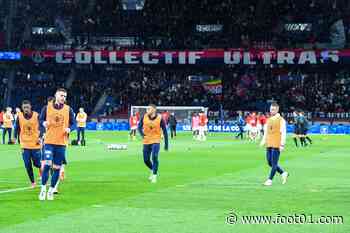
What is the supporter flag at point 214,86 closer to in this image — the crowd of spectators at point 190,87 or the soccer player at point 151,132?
the crowd of spectators at point 190,87

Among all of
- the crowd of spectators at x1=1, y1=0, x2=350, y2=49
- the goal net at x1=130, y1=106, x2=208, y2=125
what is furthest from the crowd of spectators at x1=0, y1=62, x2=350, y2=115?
the goal net at x1=130, y1=106, x2=208, y2=125

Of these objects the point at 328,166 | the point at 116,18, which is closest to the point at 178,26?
→ the point at 116,18

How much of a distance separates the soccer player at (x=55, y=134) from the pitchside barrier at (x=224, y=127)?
50.4 meters

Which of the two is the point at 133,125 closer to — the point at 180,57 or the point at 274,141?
the point at 180,57

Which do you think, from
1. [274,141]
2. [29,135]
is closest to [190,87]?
[274,141]

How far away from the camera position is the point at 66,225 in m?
14.0

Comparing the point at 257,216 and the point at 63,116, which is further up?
the point at 63,116

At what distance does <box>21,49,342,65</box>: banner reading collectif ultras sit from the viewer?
7062 cm

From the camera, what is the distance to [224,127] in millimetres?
70250

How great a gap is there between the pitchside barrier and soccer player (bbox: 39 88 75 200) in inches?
1986

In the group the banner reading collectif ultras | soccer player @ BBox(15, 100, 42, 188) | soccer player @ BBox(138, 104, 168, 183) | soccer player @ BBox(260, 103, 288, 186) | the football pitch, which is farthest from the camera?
the banner reading collectif ultras

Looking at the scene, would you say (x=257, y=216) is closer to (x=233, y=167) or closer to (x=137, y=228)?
(x=137, y=228)

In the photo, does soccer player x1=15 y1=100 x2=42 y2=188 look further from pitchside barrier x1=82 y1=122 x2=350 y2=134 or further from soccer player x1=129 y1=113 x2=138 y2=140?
pitchside barrier x1=82 y1=122 x2=350 y2=134

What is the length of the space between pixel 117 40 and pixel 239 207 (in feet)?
201
